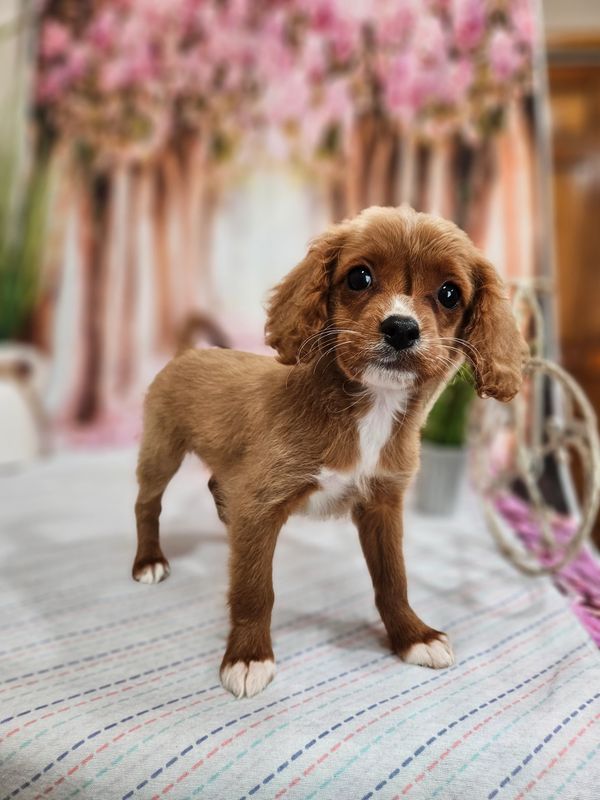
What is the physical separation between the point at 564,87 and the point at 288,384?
1583mm

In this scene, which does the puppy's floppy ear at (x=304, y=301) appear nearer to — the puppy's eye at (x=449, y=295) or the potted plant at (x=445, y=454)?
the puppy's eye at (x=449, y=295)

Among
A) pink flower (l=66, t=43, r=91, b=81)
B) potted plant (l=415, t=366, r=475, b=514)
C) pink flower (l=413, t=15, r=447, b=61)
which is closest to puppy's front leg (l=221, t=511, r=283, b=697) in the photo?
potted plant (l=415, t=366, r=475, b=514)

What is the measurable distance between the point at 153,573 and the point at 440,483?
0.76m

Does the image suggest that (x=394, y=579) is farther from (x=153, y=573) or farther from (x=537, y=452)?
(x=537, y=452)

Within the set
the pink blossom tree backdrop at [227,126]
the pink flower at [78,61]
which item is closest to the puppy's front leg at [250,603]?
the pink blossom tree backdrop at [227,126]

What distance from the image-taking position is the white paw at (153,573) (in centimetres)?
75

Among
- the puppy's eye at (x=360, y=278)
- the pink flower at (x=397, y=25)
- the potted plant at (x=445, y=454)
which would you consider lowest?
the potted plant at (x=445, y=454)

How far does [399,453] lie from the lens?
702 mm

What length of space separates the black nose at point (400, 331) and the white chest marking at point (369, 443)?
81 mm

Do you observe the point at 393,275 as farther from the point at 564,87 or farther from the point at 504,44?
the point at 564,87

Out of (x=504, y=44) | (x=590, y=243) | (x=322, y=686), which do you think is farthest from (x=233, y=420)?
(x=590, y=243)

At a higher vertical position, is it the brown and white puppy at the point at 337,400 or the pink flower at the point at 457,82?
the pink flower at the point at 457,82

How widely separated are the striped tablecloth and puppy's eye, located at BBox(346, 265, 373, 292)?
32cm

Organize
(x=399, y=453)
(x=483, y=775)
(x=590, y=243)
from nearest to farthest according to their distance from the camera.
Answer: (x=483, y=775) < (x=399, y=453) < (x=590, y=243)
